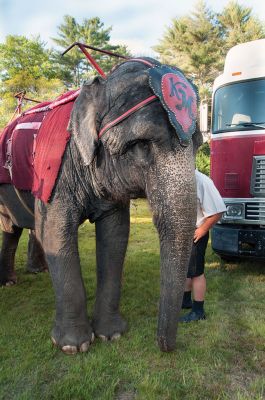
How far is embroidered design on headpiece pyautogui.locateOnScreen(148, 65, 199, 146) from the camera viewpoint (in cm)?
252

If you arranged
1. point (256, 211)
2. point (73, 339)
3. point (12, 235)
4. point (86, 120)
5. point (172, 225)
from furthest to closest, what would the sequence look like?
point (256, 211)
point (12, 235)
point (73, 339)
point (86, 120)
point (172, 225)

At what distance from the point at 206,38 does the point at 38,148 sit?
3177cm

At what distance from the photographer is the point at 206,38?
3209 cm

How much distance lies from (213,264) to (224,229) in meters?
1.02

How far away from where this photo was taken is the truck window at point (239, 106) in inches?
209

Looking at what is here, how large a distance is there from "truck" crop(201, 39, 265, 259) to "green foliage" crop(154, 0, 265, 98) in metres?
24.2

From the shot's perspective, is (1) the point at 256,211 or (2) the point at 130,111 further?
(1) the point at 256,211

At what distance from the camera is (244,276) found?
552 cm

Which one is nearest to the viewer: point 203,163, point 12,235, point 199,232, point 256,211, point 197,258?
point 199,232

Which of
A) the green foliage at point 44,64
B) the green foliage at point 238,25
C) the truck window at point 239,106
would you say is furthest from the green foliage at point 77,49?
the truck window at point 239,106

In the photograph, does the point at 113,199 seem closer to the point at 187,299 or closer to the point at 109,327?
the point at 109,327

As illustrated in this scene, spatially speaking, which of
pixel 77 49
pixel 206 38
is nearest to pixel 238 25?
pixel 206 38

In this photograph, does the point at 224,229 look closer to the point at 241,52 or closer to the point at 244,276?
the point at 244,276

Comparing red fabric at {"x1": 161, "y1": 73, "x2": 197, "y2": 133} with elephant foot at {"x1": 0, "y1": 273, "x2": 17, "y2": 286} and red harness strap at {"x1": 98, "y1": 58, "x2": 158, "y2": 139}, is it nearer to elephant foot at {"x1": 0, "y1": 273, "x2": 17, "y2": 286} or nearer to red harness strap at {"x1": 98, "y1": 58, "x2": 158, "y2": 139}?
red harness strap at {"x1": 98, "y1": 58, "x2": 158, "y2": 139}
